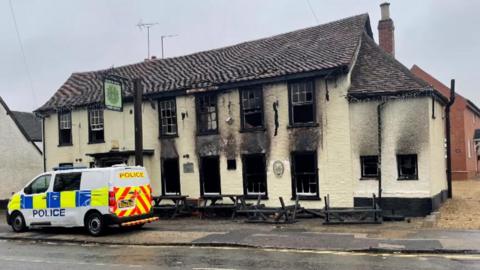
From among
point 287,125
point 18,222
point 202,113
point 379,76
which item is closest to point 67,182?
point 18,222

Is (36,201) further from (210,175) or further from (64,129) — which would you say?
(64,129)

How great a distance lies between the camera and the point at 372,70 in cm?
1778

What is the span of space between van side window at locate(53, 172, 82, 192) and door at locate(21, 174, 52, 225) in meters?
0.40

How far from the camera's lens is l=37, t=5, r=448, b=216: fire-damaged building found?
16266mm

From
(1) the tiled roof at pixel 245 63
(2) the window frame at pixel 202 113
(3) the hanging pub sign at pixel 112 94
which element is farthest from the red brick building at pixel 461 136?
(3) the hanging pub sign at pixel 112 94

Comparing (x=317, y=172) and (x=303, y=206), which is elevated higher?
(x=317, y=172)

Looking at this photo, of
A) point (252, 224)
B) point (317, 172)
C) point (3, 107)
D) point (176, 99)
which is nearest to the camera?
point (252, 224)

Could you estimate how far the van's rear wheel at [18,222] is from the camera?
51.4 feet

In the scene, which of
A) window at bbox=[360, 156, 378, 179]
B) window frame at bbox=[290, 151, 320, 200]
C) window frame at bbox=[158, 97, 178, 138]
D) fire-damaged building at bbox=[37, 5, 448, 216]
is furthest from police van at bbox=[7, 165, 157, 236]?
window at bbox=[360, 156, 378, 179]

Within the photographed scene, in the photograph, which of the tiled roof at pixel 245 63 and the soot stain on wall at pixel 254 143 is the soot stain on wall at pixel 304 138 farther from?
the tiled roof at pixel 245 63

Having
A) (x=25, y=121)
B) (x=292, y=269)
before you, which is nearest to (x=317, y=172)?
(x=292, y=269)

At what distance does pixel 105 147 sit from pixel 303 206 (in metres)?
10.3

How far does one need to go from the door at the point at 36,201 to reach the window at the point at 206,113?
6.80 metres

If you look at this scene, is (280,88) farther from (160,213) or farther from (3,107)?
(3,107)
